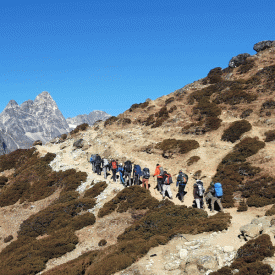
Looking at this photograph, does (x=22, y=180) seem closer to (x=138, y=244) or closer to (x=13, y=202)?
(x=13, y=202)

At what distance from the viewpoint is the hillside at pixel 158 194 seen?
33.9 ft

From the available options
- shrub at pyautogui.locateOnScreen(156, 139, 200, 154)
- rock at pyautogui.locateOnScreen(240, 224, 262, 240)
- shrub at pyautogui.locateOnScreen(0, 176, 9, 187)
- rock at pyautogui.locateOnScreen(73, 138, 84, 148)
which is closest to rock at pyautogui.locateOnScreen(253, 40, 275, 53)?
shrub at pyautogui.locateOnScreen(156, 139, 200, 154)

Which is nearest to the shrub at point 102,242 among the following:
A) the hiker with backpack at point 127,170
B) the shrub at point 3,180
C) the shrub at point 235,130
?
the hiker with backpack at point 127,170

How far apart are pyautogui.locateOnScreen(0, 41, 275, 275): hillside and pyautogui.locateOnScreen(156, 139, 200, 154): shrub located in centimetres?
15

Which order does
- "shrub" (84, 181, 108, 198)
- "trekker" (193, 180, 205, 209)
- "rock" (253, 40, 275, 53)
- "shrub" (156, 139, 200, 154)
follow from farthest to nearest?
"rock" (253, 40, 275, 53)
"shrub" (156, 139, 200, 154)
"shrub" (84, 181, 108, 198)
"trekker" (193, 180, 205, 209)

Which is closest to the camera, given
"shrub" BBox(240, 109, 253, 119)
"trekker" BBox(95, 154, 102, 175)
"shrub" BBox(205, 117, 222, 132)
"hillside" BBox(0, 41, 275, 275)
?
"hillside" BBox(0, 41, 275, 275)

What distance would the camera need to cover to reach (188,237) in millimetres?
11586

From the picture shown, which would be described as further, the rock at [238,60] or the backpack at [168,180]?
the rock at [238,60]

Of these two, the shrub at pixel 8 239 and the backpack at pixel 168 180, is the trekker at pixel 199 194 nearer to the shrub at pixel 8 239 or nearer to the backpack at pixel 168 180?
the backpack at pixel 168 180

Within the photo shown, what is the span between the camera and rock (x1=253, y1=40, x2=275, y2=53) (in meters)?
44.3

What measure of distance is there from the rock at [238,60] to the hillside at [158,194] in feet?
3.86

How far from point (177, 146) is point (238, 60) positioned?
2671 cm

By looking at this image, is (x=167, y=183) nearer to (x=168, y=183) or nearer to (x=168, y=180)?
(x=168, y=183)

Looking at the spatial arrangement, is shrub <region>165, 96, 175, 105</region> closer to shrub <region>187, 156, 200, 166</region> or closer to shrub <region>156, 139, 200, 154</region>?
shrub <region>156, 139, 200, 154</region>
